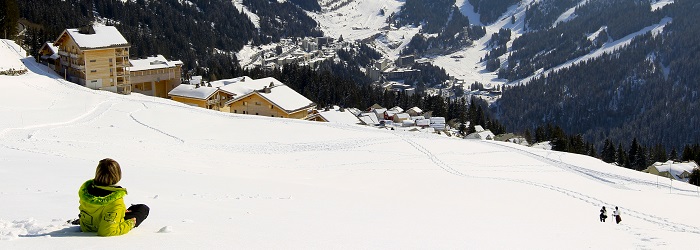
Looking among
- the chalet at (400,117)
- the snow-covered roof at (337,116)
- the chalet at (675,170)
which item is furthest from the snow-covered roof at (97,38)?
the chalet at (675,170)

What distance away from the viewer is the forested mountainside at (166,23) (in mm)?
121250

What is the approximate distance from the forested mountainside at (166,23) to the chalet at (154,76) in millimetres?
27527

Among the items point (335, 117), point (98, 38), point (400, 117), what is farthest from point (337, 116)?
A: point (400, 117)

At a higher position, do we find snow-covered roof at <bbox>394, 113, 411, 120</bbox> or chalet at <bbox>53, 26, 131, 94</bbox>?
chalet at <bbox>53, 26, 131, 94</bbox>

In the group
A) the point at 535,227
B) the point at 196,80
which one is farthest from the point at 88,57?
the point at 535,227

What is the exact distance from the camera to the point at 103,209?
911 centimetres

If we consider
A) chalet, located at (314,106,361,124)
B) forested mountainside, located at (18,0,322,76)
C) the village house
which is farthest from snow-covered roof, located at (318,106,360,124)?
forested mountainside, located at (18,0,322,76)

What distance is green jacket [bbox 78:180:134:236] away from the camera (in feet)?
29.9

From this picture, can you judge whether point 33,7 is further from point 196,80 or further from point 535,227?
point 535,227

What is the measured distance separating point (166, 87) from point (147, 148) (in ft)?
153

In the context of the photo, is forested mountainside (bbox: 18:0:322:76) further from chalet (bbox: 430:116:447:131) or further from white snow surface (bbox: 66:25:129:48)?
chalet (bbox: 430:116:447:131)

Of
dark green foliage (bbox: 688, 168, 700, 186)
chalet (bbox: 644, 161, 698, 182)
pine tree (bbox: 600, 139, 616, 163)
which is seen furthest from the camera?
pine tree (bbox: 600, 139, 616, 163)

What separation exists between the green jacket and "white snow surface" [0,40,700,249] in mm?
219

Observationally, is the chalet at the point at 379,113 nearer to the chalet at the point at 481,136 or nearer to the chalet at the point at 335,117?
the chalet at the point at 481,136
